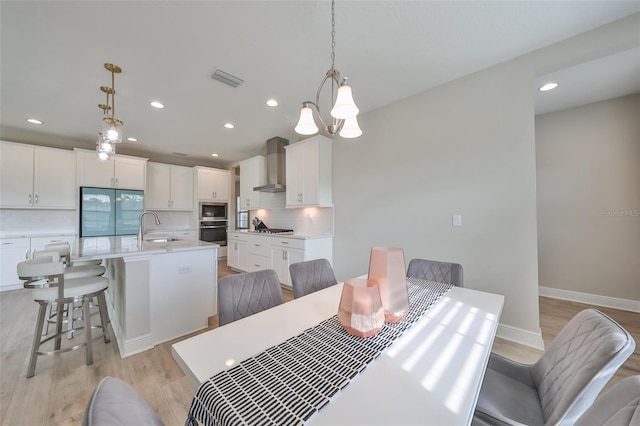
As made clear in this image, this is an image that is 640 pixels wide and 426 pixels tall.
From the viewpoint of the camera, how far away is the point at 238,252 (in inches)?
181

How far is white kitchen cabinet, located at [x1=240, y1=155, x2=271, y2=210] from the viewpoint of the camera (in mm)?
4785

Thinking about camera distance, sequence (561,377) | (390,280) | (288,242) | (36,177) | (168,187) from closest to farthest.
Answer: (561,377), (390,280), (288,242), (36,177), (168,187)

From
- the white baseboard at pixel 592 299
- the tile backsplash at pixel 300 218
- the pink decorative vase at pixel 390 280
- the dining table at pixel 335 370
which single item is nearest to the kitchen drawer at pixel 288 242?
the tile backsplash at pixel 300 218

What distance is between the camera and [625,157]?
2680 mm

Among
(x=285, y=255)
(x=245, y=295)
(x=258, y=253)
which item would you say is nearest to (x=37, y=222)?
(x=258, y=253)

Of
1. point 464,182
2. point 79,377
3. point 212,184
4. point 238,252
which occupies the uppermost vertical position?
point 212,184

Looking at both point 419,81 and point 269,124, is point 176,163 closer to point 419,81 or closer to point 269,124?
point 269,124

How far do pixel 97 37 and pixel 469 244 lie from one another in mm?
3942

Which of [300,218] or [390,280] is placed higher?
[300,218]

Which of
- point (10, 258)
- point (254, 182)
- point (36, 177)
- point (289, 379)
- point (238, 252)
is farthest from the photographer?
point (254, 182)

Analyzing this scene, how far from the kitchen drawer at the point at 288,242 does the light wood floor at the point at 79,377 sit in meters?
1.89

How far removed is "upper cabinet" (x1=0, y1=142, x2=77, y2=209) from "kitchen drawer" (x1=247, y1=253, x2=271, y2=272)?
11.0 ft

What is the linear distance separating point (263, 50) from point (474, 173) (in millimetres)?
2418

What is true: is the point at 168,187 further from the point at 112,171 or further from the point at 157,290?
the point at 157,290
